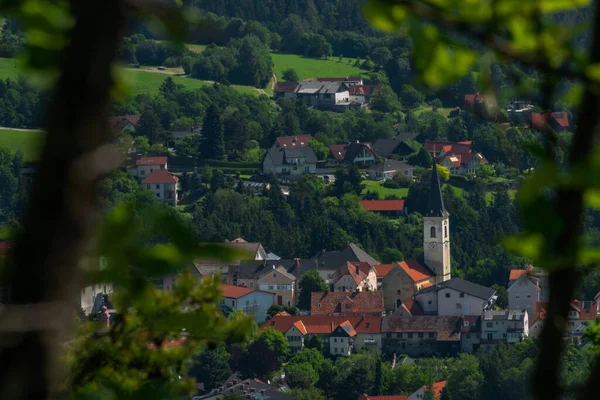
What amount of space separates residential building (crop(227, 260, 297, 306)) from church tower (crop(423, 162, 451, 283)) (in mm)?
6041

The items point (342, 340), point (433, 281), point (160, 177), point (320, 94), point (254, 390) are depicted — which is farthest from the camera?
point (320, 94)

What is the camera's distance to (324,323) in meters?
43.6

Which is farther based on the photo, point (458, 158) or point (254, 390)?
point (458, 158)

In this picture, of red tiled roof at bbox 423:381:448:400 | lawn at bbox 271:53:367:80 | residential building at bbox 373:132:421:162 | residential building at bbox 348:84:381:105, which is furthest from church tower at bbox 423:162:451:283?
lawn at bbox 271:53:367:80

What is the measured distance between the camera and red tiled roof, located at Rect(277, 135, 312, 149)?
218 ft

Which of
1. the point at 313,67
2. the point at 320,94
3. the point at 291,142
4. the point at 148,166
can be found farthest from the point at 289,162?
the point at 313,67

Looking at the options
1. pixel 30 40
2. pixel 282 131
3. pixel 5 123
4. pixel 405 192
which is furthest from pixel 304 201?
pixel 30 40

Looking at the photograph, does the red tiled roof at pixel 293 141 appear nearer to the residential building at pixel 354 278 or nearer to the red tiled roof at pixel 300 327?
the residential building at pixel 354 278

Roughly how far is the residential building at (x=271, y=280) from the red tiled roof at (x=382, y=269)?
12.9 ft

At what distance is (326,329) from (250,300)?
14.9 feet

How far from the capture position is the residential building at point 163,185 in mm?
59281

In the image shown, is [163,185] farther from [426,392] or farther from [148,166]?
[426,392]

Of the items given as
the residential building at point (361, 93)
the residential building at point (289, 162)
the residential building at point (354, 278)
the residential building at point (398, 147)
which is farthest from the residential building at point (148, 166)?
the residential building at point (361, 93)

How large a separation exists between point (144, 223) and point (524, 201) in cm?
38
